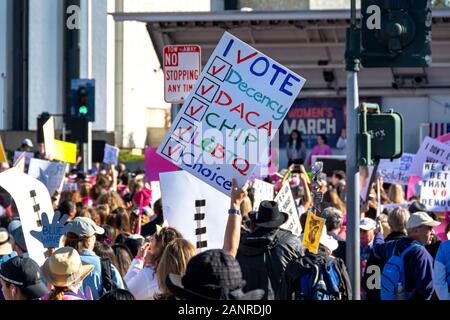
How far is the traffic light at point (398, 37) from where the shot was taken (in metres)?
8.59

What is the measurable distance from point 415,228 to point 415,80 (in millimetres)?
13407

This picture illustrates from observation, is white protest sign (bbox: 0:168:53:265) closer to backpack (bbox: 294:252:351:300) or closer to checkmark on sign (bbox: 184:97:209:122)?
checkmark on sign (bbox: 184:97:209:122)

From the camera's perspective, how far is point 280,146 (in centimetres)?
2339

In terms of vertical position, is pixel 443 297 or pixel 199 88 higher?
pixel 199 88

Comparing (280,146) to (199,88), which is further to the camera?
(280,146)

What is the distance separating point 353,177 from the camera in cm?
825

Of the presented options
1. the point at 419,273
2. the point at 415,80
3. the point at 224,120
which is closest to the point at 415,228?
the point at 419,273

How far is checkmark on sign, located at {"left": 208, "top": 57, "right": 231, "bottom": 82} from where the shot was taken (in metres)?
8.83

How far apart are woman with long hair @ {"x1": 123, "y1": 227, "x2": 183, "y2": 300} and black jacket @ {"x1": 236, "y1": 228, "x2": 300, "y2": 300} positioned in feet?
2.06

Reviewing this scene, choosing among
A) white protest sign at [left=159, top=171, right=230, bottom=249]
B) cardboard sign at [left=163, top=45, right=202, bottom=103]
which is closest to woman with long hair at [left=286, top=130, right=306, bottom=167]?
cardboard sign at [left=163, top=45, right=202, bottom=103]

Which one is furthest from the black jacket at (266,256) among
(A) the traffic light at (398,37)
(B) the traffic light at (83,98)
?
(B) the traffic light at (83,98)

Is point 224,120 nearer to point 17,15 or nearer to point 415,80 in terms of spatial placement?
point 415,80

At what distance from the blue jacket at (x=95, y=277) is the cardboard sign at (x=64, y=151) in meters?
8.47

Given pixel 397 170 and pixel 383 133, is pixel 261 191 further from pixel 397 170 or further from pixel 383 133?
pixel 383 133
